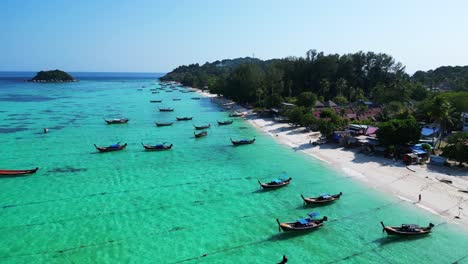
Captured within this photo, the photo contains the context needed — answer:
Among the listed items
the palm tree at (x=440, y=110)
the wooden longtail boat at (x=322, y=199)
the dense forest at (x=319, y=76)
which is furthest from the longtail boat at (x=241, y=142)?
the dense forest at (x=319, y=76)

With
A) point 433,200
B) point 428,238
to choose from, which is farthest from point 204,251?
point 433,200

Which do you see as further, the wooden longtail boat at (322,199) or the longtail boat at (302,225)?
the wooden longtail boat at (322,199)

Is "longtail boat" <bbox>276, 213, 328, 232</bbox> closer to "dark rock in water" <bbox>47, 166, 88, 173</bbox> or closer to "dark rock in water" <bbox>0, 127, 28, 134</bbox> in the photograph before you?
"dark rock in water" <bbox>47, 166, 88, 173</bbox>

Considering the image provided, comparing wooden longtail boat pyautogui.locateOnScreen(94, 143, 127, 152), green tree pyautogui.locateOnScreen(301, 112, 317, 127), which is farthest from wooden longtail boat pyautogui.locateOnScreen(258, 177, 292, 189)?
green tree pyautogui.locateOnScreen(301, 112, 317, 127)

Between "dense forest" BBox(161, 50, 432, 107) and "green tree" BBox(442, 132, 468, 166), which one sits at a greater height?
"dense forest" BBox(161, 50, 432, 107)

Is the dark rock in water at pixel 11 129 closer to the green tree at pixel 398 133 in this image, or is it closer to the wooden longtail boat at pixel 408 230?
the green tree at pixel 398 133

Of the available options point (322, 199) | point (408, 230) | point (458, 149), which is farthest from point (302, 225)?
point (458, 149)

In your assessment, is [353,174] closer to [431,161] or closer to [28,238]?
[431,161]
